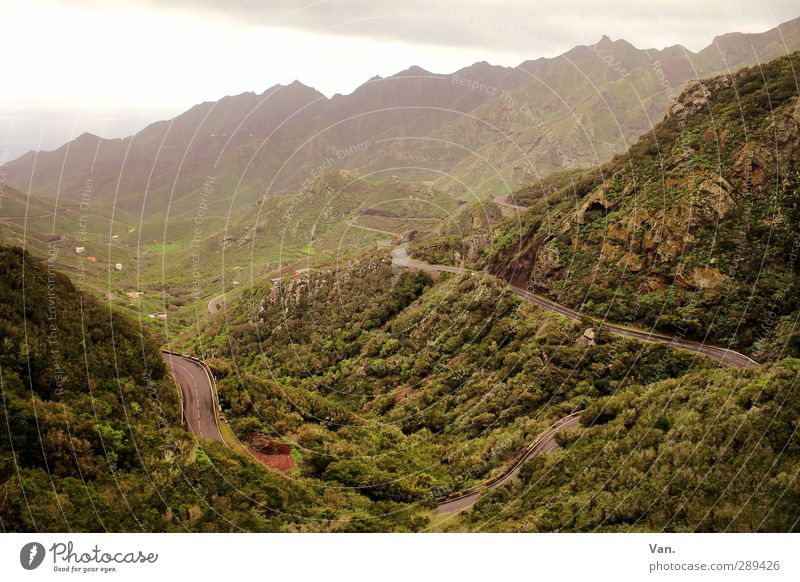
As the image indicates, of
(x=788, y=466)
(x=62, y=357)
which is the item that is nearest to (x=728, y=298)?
(x=788, y=466)

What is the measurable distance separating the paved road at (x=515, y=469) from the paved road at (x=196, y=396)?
9.14 metres

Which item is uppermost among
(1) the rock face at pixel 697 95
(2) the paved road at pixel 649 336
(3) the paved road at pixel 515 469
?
(1) the rock face at pixel 697 95

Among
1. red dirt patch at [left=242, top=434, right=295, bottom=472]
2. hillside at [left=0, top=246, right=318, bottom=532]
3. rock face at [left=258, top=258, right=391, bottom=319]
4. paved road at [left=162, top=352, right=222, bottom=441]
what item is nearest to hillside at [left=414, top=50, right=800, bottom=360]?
rock face at [left=258, top=258, right=391, bottom=319]

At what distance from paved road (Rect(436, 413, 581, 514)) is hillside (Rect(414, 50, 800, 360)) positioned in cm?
892

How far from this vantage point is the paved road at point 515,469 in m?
21.6

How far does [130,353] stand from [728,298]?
2809cm

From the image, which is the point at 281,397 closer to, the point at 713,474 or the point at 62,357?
the point at 62,357

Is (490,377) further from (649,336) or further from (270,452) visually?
(270,452)

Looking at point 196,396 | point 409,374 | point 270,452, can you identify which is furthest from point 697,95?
point 196,396

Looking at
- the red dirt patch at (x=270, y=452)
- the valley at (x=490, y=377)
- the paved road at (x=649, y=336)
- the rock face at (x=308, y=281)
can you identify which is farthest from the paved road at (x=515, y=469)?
the rock face at (x=308, y=281)

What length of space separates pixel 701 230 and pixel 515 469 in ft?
60.4

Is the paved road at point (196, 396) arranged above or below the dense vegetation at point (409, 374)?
above

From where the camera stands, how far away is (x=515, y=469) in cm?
2320

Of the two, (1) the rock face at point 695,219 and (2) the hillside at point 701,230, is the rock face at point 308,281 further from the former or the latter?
(1) the rock face at point 695,219
